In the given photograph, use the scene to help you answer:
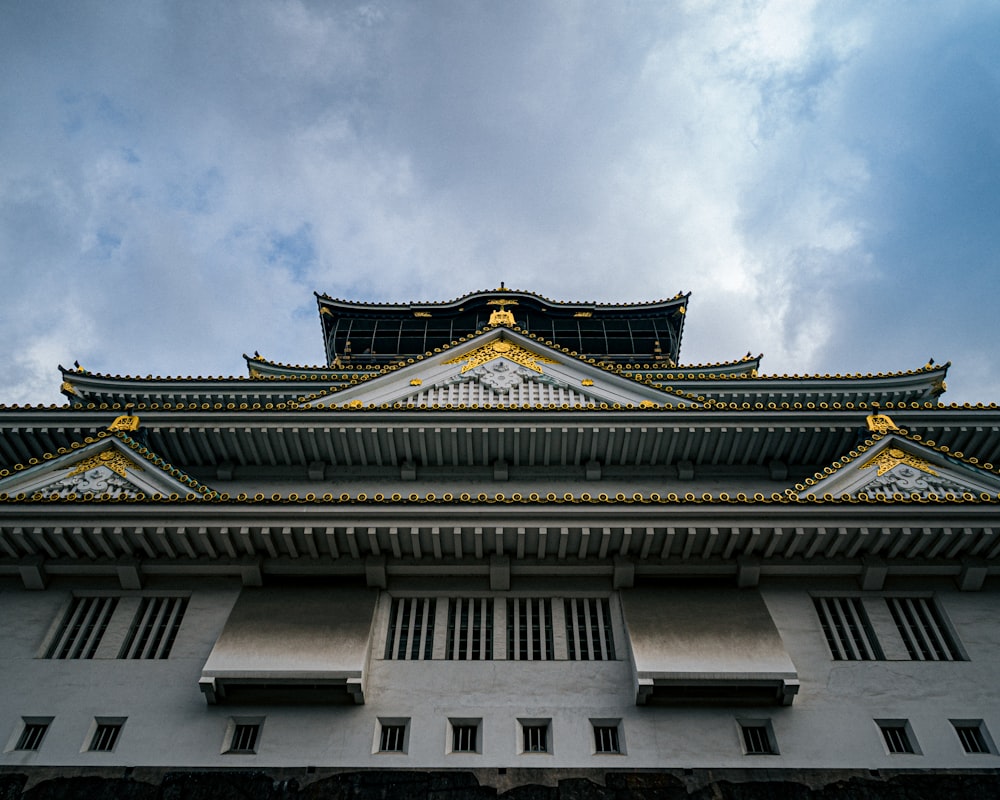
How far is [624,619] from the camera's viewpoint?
1241 cm

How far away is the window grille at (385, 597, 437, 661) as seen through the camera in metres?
12.3

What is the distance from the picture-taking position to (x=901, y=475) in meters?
14.8

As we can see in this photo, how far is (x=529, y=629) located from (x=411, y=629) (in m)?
2.02

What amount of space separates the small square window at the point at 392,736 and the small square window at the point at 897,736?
7219mm

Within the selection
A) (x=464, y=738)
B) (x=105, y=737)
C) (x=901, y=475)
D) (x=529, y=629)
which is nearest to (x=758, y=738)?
(x=529, y=629)

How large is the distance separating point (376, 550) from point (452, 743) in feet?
11.0

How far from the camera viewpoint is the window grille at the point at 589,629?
1222cm

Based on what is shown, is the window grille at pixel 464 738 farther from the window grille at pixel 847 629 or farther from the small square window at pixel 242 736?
the window grille at pixel 847 629

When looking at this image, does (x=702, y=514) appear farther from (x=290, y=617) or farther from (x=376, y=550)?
(x=290, y=617)

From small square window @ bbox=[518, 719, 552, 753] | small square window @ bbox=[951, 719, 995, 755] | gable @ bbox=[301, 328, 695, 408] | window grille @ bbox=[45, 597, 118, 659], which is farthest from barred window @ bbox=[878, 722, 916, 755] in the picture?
window grille @ bbox=[45, 597, 118, 659]

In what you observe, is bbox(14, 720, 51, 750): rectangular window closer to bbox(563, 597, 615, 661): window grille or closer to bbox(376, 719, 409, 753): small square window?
bbox(376, 719, 409, 753): small square window

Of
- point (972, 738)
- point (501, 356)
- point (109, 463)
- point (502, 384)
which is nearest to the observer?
point (972, 738)

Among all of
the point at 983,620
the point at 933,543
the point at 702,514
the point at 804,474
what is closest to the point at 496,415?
the point at 702,514

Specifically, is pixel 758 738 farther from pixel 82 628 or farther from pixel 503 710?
pixel 82 628
